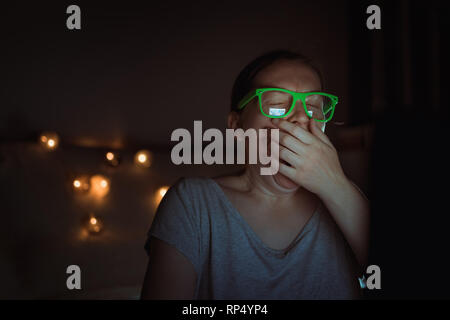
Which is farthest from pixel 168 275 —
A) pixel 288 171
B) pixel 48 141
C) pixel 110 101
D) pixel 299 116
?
pixel 110 101

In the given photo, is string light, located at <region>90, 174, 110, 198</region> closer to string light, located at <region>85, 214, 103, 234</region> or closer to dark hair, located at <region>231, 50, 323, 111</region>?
string light, located at <region>85, 214, 103, 234</region>

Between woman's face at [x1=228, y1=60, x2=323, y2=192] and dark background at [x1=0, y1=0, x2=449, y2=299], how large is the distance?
0.46 m

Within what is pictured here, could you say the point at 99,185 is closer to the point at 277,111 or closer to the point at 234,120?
the point at 234,120

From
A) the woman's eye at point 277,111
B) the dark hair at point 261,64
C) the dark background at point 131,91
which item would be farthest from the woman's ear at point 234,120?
the dark background at point 131,91

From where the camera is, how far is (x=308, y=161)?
666 millimetres

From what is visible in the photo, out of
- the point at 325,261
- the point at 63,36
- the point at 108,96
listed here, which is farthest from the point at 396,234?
the point at 63,36

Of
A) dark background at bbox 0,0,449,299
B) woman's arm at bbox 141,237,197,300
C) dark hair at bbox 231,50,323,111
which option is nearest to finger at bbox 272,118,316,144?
dark hair at bbox 231,50,323,111

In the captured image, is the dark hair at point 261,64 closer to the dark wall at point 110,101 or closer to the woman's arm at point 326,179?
the woman's arm at point 326,179

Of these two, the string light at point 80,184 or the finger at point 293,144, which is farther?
the string light at point 80,184

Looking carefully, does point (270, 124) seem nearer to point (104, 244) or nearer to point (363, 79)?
point (104, 244)

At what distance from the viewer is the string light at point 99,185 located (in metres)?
1.47

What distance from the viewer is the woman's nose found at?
2.30 ft

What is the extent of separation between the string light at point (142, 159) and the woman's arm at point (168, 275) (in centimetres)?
97
